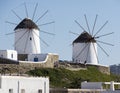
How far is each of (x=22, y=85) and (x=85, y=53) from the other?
3475 cm

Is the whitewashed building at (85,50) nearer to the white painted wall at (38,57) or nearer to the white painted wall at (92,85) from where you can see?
the white painted wall at (38,57)

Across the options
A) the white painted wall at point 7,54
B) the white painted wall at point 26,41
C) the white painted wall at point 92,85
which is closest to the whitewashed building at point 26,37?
the white painted wall at point 26,41

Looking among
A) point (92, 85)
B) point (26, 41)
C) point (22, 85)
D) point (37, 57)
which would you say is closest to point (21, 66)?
point (37, 57)

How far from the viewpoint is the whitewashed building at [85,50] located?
255ft

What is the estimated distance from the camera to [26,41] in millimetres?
71875

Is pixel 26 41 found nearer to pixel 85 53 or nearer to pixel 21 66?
pixel 85 53

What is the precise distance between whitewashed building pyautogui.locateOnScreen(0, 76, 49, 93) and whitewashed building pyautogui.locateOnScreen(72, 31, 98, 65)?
32.1 m

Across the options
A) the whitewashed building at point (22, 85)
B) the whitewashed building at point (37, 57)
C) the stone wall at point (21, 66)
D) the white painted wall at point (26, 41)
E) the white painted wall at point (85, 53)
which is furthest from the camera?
the white painted wall at point (85, 53)

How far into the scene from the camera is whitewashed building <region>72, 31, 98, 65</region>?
77.9m

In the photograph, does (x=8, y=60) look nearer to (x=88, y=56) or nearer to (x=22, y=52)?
(x=22, y=52)

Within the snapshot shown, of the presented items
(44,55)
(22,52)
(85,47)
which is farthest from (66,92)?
(85,47)

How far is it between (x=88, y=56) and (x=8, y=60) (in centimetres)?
1896

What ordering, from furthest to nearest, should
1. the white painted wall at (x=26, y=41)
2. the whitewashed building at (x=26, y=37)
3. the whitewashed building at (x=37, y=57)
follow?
the whitewashed building at (x=26, y=37) < the white painted wall at (x=26, y=41) < the whitewashed building at (x=37, y=57)

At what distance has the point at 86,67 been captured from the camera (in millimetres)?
73125
